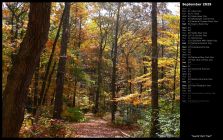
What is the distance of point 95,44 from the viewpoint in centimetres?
3381

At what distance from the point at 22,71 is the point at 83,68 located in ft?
70.3

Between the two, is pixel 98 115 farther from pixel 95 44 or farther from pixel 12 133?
pixel 12 133

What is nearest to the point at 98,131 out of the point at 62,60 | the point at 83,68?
the point at 62,60

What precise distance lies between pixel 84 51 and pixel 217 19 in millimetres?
27091

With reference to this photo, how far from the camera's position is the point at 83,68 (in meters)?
28.3

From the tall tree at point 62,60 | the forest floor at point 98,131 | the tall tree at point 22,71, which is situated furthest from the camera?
the tall tree at point 62,60

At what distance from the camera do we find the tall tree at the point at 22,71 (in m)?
6.89

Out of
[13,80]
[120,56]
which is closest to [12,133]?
[13,80]

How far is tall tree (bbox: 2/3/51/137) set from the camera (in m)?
6.89

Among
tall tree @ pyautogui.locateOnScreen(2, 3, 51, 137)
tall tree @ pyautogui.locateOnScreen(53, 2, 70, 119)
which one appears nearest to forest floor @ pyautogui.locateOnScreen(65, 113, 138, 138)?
tall tree @ pyautogui.locateOnScreen(53, 2, 70, 119)

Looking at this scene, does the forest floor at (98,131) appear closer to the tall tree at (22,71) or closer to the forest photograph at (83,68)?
the forest photograph at (83,68)

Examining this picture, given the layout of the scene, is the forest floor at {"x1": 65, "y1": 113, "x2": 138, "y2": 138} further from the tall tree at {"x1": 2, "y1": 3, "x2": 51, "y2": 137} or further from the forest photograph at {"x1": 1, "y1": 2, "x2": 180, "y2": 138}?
the tall tree at {"x1": 2, "y1": 3, "x2": 51, "y2": 137}

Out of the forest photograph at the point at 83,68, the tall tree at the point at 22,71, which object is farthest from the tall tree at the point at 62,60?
the tall tree at the point at 22,71

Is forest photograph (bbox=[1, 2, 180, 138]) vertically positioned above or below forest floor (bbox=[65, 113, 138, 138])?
above
